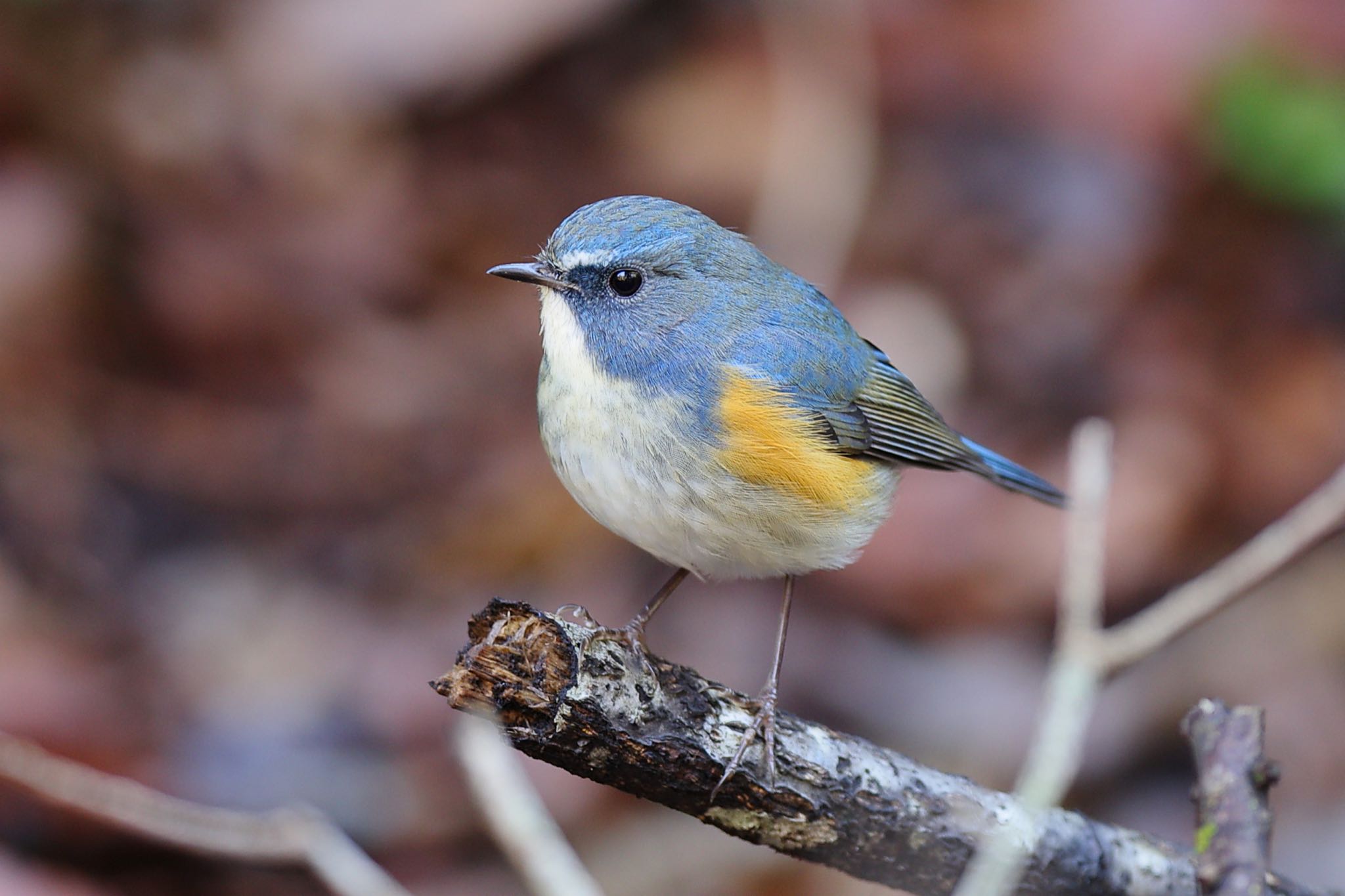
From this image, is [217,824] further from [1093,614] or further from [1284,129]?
[1284,129]

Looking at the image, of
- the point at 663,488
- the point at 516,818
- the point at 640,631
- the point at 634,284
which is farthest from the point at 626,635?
the point at 634,284

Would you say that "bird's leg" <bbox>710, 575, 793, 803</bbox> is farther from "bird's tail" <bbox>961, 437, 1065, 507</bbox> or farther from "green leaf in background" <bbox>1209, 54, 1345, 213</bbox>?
"green leaf in background" <bbox>1209, 54, 1345, 213</bbox>

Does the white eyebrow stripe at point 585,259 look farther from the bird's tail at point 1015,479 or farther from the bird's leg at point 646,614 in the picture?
the bird's tail at point 1015,479

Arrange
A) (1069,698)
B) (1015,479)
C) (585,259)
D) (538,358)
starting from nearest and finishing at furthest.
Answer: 1. (1069,698)
2. (585,259)
3. (1015,479)
4. (538,358)

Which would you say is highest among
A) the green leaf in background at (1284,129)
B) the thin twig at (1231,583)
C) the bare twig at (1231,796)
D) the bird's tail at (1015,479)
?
the green leaf in background at (1284,129)

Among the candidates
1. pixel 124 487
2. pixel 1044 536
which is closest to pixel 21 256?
pixel 124 487

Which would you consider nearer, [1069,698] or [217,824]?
[1069,698]

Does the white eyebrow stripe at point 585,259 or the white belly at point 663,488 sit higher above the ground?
the white eyebrow stripe at point 585,259

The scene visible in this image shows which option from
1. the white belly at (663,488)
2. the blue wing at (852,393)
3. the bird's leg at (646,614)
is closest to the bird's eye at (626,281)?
Answer: the white belly at (663,488)
